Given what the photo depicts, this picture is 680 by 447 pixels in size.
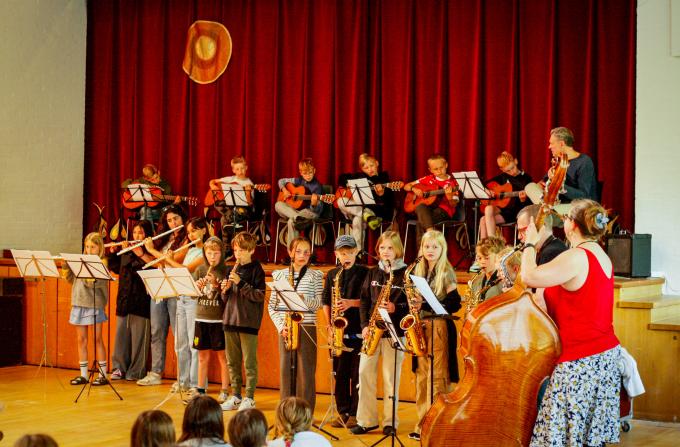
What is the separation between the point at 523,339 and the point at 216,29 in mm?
8892

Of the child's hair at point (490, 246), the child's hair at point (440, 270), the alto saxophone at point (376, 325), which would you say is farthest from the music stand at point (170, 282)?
the child's hair at point (490, 246)

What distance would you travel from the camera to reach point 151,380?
352 inches

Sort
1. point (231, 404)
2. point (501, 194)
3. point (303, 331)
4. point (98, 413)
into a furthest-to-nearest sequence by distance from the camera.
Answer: point (501, 194) < point (231, 404) < point (98, 413) < point (303, 331)

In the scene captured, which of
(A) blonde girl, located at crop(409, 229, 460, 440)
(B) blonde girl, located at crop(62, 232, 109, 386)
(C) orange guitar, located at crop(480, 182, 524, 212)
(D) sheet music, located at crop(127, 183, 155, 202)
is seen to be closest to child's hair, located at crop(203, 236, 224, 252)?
(B) blonde girl, located at crop(62, 232, 109, 386)

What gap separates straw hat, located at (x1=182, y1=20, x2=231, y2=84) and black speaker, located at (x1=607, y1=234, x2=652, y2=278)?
20.2 feet

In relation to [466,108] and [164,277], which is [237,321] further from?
[466,108]

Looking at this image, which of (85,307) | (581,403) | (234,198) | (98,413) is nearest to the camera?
(581,403)

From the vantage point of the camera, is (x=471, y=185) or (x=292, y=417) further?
(x=471, y=185)

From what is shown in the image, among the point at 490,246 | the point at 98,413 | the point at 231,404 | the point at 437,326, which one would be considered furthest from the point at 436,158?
the point at 98,413

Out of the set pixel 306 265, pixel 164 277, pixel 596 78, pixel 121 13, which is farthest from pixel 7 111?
pixel 596 78

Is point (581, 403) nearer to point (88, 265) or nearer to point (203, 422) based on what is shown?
point (203, 422)

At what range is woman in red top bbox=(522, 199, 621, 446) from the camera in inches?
162

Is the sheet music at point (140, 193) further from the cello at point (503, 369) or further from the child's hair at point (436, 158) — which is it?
the cello at point (503, 369)

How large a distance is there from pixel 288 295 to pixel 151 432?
2.56m
